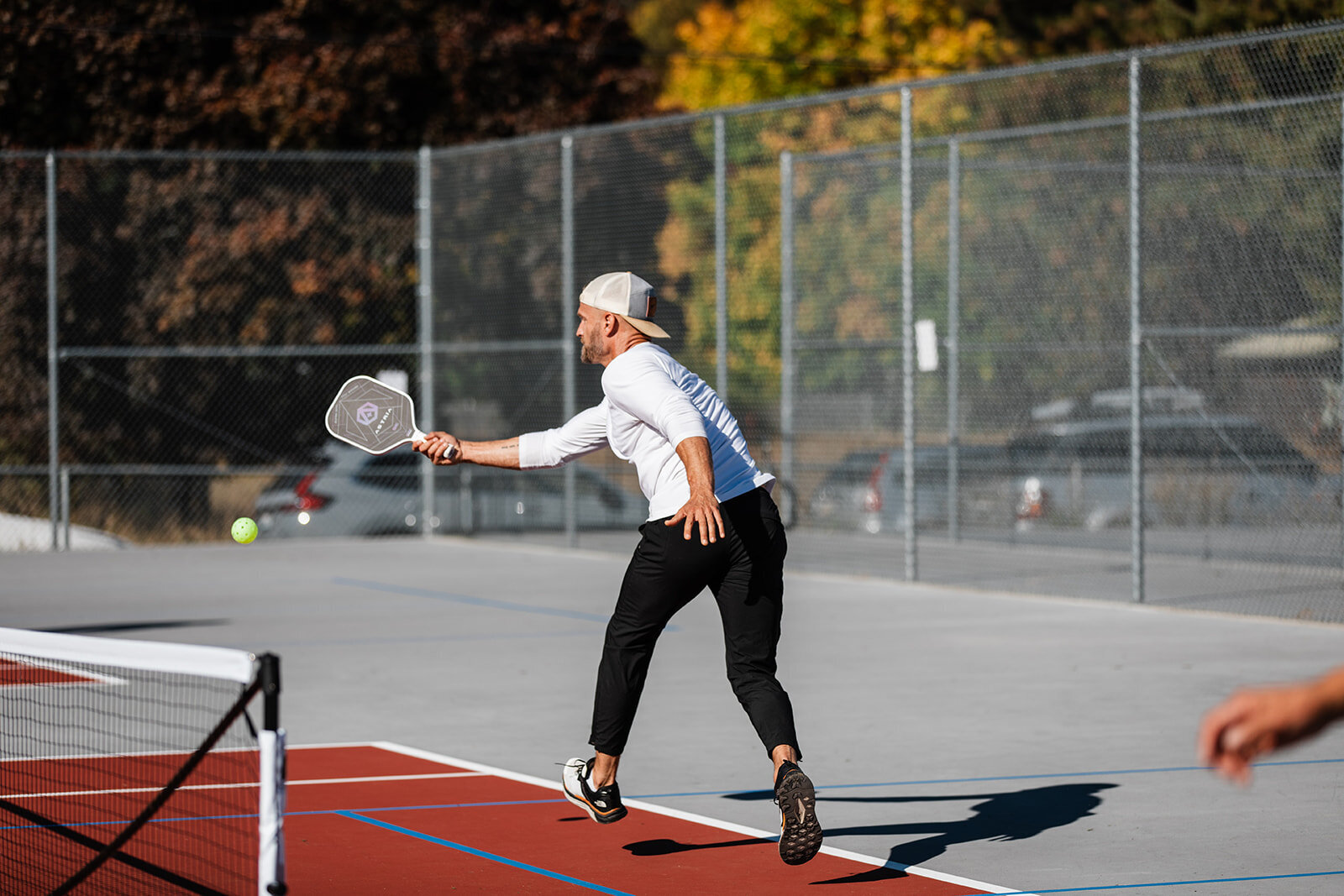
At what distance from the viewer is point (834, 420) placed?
1866cm

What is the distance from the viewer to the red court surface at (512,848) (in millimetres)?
6008

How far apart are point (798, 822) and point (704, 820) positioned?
1150 mm

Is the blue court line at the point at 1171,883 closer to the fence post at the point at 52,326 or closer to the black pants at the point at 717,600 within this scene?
the black pants at the point at 717,600

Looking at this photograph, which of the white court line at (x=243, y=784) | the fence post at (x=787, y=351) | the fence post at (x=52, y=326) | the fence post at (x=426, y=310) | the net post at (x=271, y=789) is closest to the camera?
the net post at (x=271, y=789)

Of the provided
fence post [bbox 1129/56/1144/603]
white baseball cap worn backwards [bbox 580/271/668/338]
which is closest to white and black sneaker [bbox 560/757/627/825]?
white baseball cap worn backwards [bbox 580/271/668/338]

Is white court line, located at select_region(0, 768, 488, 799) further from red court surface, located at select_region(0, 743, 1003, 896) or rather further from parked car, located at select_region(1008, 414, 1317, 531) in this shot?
parked car, located at select_region(1008, 414, 1317, 531)

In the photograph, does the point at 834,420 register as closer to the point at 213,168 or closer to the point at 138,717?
the point at 213,168

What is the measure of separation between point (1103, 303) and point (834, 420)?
2809mm

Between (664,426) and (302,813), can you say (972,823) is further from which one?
(302,813)

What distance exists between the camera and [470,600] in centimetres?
1504

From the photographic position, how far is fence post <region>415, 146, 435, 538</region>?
20.6 meters

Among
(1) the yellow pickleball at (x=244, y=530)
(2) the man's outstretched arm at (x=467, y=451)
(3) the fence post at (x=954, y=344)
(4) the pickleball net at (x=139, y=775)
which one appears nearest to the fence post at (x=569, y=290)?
(3) the fence post at (x=954, y=344)

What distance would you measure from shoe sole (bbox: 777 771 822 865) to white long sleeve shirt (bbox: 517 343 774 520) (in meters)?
0.96

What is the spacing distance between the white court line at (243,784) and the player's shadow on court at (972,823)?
124cm
